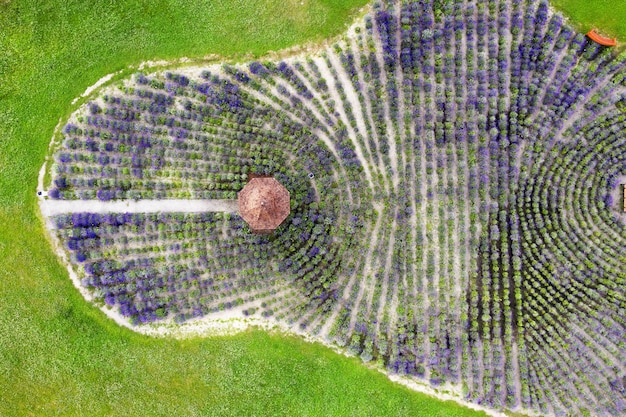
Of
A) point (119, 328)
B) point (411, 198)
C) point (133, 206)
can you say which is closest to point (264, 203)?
point (133, 206)

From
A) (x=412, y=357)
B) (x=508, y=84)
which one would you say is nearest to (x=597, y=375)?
(x=412, y=357)

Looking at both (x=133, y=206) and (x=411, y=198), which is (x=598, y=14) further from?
(x=133, y=206)

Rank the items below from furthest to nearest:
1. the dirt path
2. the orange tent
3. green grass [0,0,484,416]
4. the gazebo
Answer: the dirt path
the orange tent
green grass [0,0,484,416]
the gazebo

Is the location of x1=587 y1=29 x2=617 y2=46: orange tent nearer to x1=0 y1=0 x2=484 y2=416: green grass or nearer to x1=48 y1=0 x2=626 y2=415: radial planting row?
x1=48 y1=0 x2=626 y2=415: radial planting row

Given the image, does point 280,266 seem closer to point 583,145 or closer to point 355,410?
point 355,410

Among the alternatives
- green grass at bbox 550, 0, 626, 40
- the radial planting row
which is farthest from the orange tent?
green grass at bbox 550, 0, 626, 40

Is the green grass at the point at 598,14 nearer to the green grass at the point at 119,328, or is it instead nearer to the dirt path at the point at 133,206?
the green grass at the point at 119,328
